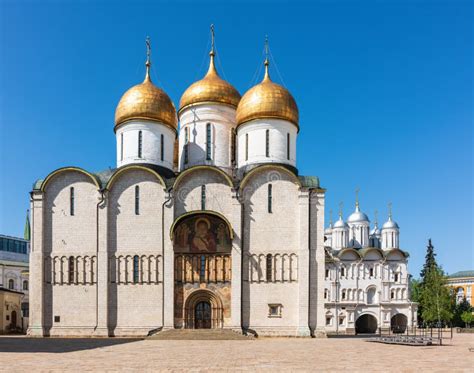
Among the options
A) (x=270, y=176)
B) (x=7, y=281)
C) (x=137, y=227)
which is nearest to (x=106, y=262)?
(x=137, y=227)

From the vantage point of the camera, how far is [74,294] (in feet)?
77.2

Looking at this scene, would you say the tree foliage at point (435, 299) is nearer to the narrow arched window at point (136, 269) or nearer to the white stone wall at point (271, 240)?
the white stone wall at point (271, 240)

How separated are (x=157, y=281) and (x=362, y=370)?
14328 millimetres

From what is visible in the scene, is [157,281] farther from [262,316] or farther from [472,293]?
[472,293]

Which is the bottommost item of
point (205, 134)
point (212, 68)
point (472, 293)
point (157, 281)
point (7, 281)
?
point (472, 293)

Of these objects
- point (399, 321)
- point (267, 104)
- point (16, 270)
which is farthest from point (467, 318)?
point (16, 270)

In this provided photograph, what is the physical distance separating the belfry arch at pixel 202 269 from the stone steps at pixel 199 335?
1.07 meters

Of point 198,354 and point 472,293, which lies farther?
point 472,293

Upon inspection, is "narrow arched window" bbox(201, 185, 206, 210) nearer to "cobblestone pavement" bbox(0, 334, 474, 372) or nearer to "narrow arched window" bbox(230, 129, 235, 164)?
"narrow arched window" bbox(230, 129, 235, 164)

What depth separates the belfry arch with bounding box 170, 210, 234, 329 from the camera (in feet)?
75.7

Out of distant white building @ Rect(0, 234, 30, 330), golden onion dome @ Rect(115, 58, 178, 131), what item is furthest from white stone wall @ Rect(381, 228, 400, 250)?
distant white building @ Rect(0, 234, 30, 330)

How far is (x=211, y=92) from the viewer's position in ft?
92.5

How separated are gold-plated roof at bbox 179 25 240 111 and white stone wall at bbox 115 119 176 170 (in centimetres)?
301

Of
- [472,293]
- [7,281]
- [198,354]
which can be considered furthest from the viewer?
[472,293]
